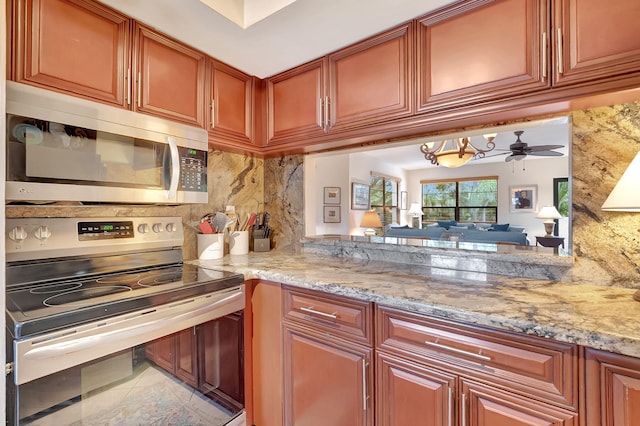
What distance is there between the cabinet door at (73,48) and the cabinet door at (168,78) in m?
0.07

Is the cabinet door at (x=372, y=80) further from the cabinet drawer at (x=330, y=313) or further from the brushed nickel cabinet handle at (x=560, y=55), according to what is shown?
the cabinet drawer at (x=330, y=313)

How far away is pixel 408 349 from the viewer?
104 centimetres

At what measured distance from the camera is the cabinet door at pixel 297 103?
1.68 meters

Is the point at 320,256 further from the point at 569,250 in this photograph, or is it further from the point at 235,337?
the point at 569,250

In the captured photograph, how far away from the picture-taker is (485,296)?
3.41 ft

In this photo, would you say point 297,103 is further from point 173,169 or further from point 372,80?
point 173,169

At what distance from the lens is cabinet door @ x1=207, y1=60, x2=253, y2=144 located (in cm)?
170

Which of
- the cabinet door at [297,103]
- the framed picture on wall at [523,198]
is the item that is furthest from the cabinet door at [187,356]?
the framed picture on wall at [523,198]

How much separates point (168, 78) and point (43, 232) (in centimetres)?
87

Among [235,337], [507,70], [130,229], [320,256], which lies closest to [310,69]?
[507,70]

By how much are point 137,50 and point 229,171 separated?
0.83 metres

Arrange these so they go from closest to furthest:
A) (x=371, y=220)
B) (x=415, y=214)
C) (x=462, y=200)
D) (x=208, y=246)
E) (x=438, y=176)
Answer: (x=208, y=246) < (x=371, y=220) < (x=462, y=200) < (x=415, y=214) < (x=438, y=176)

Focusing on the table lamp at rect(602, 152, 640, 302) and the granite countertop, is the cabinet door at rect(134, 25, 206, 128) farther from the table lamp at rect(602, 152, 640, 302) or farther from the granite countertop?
the table lamp at rect(602, 152, 640, 302)

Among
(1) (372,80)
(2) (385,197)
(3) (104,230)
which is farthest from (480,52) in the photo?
(2) (385,197)
